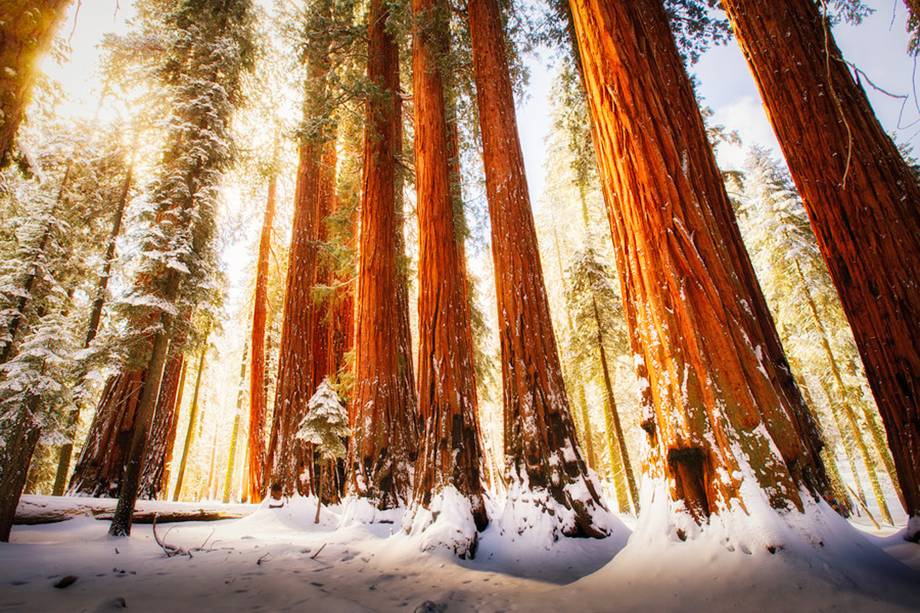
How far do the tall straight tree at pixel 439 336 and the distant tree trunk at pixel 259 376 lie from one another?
4857 mm

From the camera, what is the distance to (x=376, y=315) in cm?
601

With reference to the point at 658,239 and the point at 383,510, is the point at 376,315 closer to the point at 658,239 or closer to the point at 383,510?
the point at 383,510

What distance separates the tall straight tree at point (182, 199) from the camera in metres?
4.91

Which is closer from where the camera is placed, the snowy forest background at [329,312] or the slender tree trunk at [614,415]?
the snowy forest background at [329,312]

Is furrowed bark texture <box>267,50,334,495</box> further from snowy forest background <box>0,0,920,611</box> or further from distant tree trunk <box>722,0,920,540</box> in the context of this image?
distant tree trunk <box>722,0,920,540</box>

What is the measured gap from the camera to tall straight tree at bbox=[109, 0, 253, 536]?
4906mm

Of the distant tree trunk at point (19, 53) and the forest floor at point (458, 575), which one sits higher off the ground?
the distant tree trunk at point (19, 53)

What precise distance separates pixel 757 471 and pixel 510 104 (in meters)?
5.10

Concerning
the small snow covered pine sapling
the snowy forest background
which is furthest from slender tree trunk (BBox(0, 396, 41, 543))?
the small snow covered pine sapling

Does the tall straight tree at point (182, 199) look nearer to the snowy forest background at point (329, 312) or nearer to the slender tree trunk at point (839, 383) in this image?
the snowy forest background at point (329, 312)

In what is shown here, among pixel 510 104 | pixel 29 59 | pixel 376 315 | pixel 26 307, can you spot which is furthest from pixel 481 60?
pixel 26 307

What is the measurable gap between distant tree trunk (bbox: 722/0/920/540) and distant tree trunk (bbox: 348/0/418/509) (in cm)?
473

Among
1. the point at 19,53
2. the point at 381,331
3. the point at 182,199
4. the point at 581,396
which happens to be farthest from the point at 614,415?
the point at 19,53

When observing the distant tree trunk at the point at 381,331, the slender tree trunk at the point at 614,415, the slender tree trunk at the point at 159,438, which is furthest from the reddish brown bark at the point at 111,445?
the slender tree trunk at the point at 614,415
